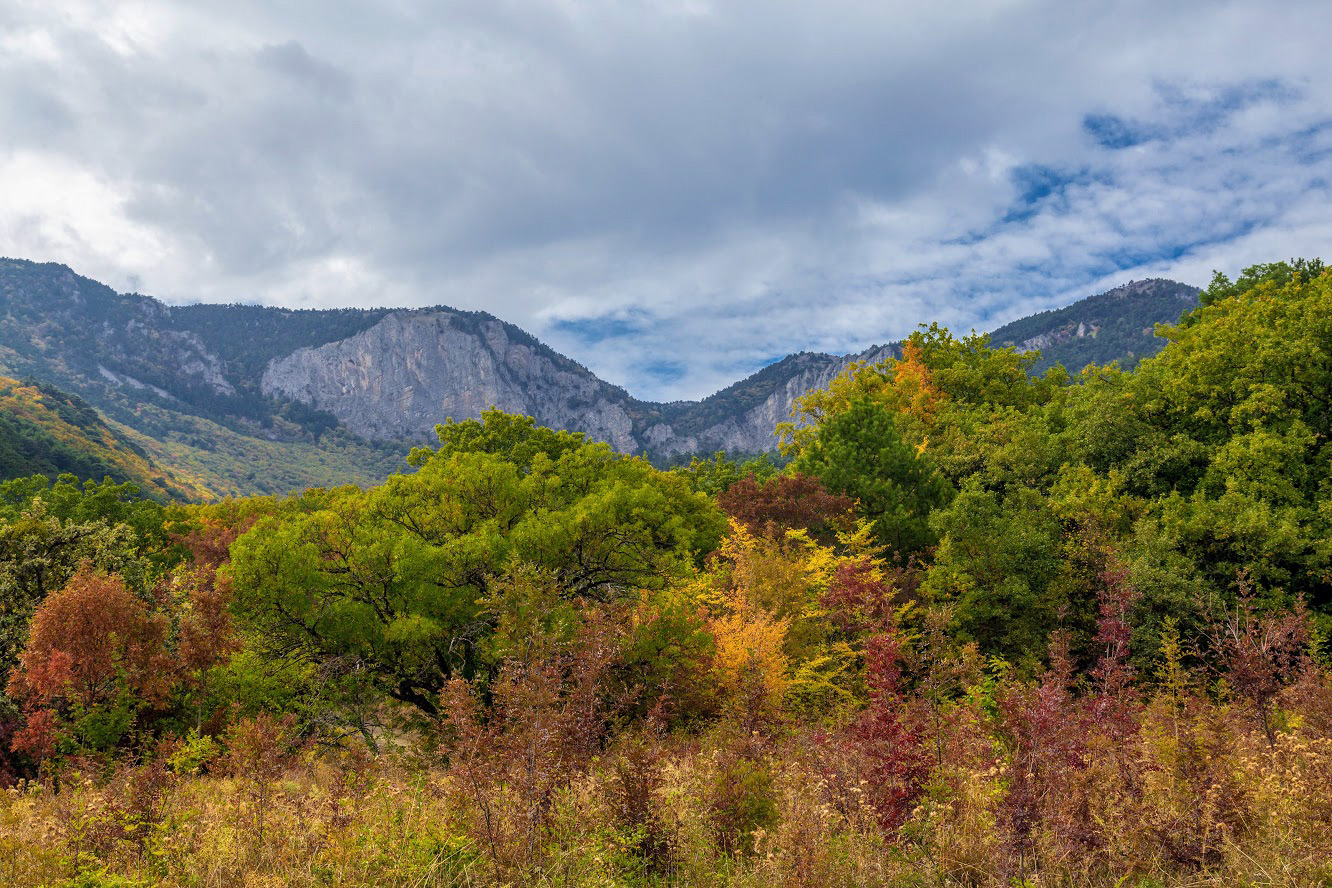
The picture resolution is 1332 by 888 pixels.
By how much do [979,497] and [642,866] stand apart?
760 inches

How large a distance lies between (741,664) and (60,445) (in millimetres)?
104109

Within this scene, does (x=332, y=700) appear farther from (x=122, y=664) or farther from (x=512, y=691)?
(x=512, y=691)

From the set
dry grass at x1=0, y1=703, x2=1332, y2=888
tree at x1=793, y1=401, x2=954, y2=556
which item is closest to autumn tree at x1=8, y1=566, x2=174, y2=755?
dry grass at x1=0, y1=703, x2=1332, y2=888

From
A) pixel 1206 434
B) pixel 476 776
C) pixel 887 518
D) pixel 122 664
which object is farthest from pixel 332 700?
pixel 1206 434

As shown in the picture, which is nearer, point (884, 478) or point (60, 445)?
point (884, 478)

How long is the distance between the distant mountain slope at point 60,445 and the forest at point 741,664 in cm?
4926

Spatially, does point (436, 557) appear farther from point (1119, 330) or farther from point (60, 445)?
point (1119, 330)

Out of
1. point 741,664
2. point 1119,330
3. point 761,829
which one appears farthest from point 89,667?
point 1119,330

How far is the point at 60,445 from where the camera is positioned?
84.8 m

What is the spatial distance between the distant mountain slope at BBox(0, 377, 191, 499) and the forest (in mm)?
49263

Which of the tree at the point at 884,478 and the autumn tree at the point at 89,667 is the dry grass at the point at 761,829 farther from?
the tree at the point at 884,478

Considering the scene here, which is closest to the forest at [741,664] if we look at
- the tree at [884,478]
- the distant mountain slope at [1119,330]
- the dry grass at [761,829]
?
the dry grass at [761,829]

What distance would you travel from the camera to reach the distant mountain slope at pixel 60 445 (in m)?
74.1

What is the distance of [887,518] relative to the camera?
25.8 metres
